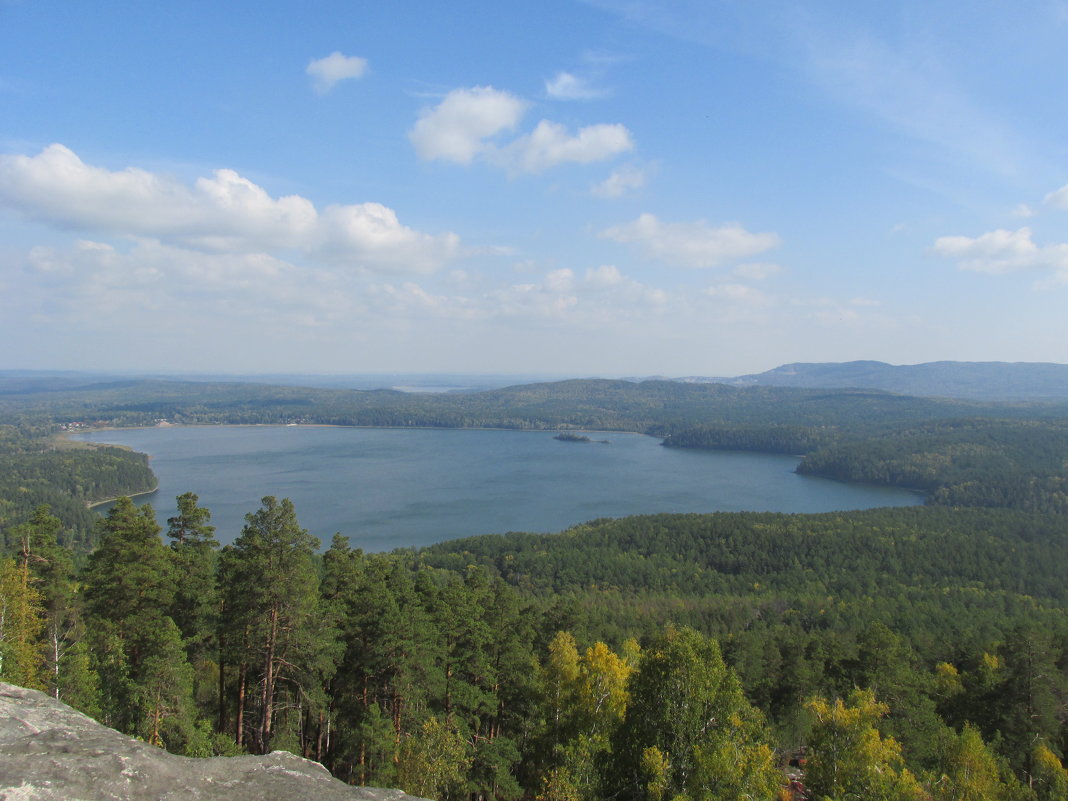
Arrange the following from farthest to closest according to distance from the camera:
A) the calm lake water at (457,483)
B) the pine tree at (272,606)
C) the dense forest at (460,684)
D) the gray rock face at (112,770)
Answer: the calm lake water at (457,483)
the pine tree at (272,606)
the dense forest at (460,684)
the gray rock face at (112,770)

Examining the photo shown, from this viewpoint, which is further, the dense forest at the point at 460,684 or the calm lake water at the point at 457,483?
the calm lake water at the point at 457,483

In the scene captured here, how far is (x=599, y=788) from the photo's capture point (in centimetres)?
978

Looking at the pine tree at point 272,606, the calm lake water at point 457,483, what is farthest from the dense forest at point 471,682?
the calm lake water at point 457,483

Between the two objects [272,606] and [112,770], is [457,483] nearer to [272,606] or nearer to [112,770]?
[272,606]

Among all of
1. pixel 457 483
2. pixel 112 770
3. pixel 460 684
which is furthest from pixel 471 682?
pixel 457 483

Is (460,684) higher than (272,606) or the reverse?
the reverse

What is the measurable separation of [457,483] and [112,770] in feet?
337

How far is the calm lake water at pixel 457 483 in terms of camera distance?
3068 inches

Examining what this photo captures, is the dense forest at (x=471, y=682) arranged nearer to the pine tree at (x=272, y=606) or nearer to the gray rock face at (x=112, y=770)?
the pine tree at (x=272, y=606)

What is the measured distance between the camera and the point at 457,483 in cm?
10519

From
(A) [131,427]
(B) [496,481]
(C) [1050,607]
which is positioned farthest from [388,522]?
(A) [131,427]

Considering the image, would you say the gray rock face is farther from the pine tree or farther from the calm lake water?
the calm lake water

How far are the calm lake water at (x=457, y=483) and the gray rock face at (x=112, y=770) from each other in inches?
2294

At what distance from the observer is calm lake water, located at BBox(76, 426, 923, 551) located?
7794cm
